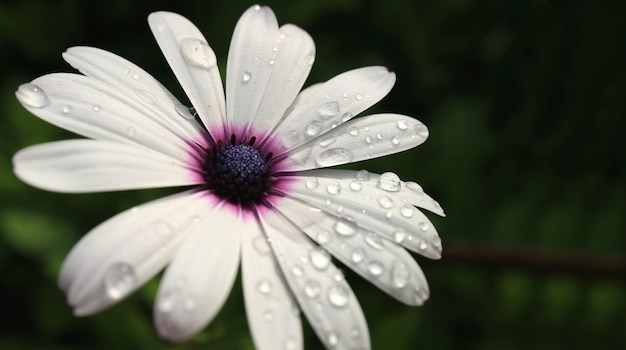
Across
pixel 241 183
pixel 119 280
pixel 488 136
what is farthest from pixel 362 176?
pixel 488 136

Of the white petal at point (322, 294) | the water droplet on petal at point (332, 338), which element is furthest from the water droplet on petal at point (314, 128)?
the water droplet on petal at point (332, 338)

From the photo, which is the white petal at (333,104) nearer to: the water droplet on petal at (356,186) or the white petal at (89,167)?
the water droplet on petal at (356,186)

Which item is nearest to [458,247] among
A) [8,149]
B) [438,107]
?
[438,107]

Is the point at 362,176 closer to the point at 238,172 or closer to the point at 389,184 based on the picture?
the point at 389,184

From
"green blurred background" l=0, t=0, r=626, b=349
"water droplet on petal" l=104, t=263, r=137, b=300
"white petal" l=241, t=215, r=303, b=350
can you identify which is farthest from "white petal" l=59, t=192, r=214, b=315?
"green blurred background" l=0, t=0, r=626, b=349

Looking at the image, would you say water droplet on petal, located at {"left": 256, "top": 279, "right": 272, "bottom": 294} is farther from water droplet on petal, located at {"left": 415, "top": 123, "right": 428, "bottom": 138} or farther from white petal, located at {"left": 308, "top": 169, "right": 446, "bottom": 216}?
water droplet on petal, located at {"left": 415, "top": 123, "right": 428, "bottom": 138}

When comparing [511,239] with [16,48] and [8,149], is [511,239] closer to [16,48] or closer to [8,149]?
[8,149]
